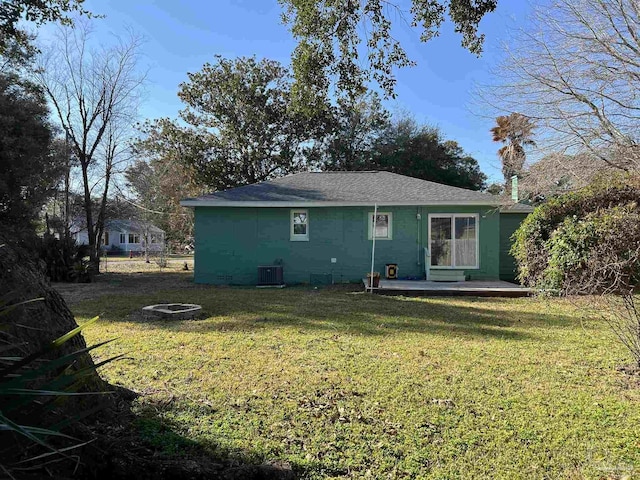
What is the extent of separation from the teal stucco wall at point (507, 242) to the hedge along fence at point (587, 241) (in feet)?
27.4

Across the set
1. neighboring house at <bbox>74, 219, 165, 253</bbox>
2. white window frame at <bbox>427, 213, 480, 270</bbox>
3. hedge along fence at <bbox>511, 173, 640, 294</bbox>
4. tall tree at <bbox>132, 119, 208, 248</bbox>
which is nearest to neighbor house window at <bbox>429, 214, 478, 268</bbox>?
white window frame at <bbox>427, 213, 480, 270</bbox>

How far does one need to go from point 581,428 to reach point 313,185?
13.0m

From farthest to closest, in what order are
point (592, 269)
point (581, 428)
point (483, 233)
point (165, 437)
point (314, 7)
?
1. point (483, 233)
2. point (314, 7)
3. point (592, 269)
4. point (581, 428)
5. point (165, 437)

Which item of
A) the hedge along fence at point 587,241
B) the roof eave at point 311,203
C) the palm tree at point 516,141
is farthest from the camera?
the roof eave at point 311,203

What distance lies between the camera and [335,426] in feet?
11.2

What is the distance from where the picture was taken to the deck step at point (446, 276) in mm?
13492

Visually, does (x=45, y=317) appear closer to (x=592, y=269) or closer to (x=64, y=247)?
(x=592, y=269)

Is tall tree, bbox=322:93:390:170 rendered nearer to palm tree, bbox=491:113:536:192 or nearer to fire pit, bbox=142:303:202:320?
palm tree, bbox=491:113:536:192

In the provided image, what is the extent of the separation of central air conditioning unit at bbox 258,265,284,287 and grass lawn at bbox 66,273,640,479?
17.9 ft

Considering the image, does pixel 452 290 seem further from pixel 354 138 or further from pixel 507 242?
pixel 354 138

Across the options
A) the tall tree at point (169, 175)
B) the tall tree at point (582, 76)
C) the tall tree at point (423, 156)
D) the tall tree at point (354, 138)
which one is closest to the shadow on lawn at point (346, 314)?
the tall tree at point (582, 76)

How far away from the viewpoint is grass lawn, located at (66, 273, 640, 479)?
9.66 ft

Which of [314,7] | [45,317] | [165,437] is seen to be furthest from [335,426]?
[314,7]

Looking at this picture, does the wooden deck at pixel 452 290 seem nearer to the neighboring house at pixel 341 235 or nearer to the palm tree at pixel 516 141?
the neighboring house at pixel 341 235
